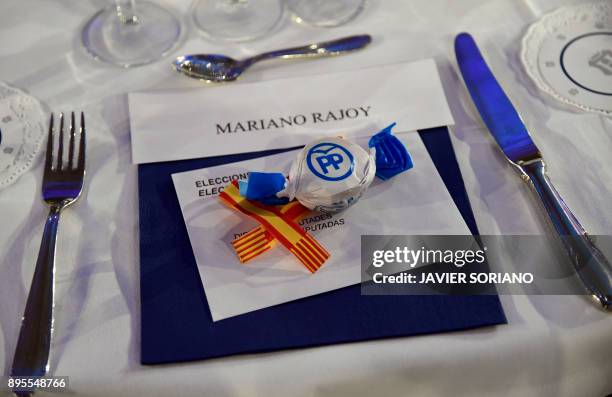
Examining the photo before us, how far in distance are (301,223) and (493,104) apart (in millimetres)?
286

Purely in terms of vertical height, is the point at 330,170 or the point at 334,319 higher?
the point at 330,170

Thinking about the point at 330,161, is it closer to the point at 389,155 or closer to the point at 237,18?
the point at 389,155

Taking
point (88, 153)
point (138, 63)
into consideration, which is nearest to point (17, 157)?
point (88, 153)

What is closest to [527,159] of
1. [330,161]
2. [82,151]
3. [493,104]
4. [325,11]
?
[493,104]

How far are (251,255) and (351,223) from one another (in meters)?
0.11

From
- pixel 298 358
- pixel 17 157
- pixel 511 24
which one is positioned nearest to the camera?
pixel 298 358

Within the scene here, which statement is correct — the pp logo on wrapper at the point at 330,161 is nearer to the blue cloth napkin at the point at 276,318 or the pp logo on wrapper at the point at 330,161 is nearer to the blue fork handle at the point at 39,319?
the blue cloth napkin at the point at 276,318

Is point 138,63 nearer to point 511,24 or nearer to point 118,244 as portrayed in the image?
point 118,244

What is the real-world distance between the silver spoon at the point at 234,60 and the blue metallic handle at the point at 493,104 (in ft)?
0.43

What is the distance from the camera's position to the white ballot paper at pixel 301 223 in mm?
637

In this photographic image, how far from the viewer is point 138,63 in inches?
33.0

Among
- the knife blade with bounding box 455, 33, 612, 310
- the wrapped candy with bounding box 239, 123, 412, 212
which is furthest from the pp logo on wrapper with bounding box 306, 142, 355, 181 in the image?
the knife blade with bounding box 455, 33, 612, 310

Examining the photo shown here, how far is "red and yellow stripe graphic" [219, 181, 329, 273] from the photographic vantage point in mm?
643

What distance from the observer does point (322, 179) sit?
0.62 metres
